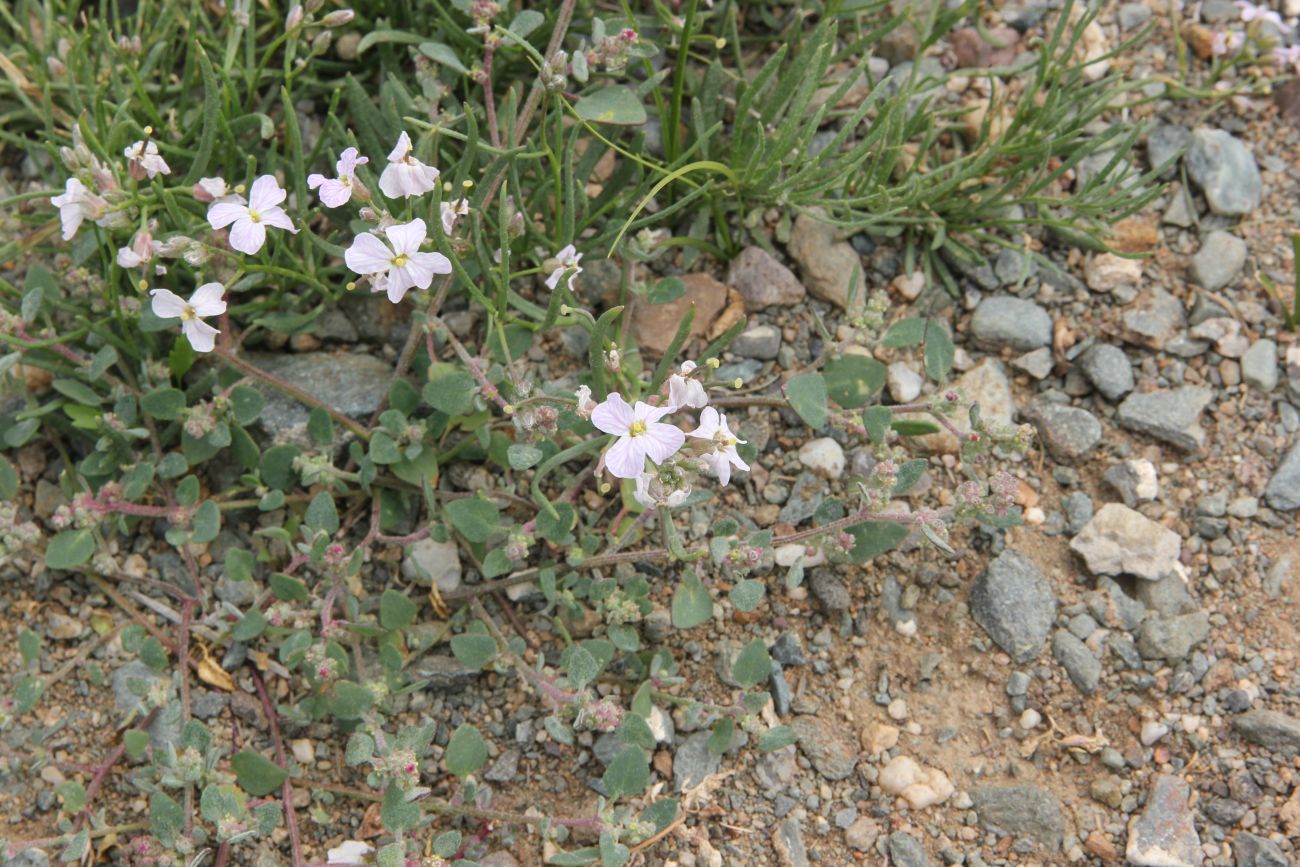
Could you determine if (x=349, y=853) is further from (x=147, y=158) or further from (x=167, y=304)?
(x=147, y=158)

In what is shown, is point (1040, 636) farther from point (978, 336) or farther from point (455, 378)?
point (455, 378)

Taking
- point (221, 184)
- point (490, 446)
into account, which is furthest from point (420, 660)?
point (221, 184)

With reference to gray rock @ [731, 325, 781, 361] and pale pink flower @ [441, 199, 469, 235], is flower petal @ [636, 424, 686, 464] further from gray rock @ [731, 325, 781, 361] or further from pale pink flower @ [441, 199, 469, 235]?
gray rock @ [731, 325, 781, 361]

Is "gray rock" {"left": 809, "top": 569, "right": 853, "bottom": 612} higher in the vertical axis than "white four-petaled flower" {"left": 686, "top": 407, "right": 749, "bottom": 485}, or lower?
lower

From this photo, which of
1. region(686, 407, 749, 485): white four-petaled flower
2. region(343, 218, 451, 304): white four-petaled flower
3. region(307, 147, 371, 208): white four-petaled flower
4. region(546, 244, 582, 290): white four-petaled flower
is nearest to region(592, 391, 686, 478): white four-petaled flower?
region(686, 407, 749, 485): white four-petaled flower

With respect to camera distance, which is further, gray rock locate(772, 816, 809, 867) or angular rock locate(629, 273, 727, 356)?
angular rock locate(629, 273, 727, 356)

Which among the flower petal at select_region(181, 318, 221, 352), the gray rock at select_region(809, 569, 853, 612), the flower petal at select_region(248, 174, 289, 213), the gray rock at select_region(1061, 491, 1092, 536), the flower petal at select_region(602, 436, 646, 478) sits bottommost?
the gray rock at select_region(809, 569, 853, 612)

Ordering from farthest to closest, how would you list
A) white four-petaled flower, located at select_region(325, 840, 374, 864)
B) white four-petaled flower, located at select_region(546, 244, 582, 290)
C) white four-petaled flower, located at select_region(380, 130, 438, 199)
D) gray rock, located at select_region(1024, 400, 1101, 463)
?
gray rock, located at select_region(1024, 400, 1101, 463)
white four-petaled flower, located at select_region(546, 244, 582, 290)
white four-petaled flower, located at select_region(325, 840, 374, 864)
white four-petaled flower, located at select_region(380, 130, 438, 199)
